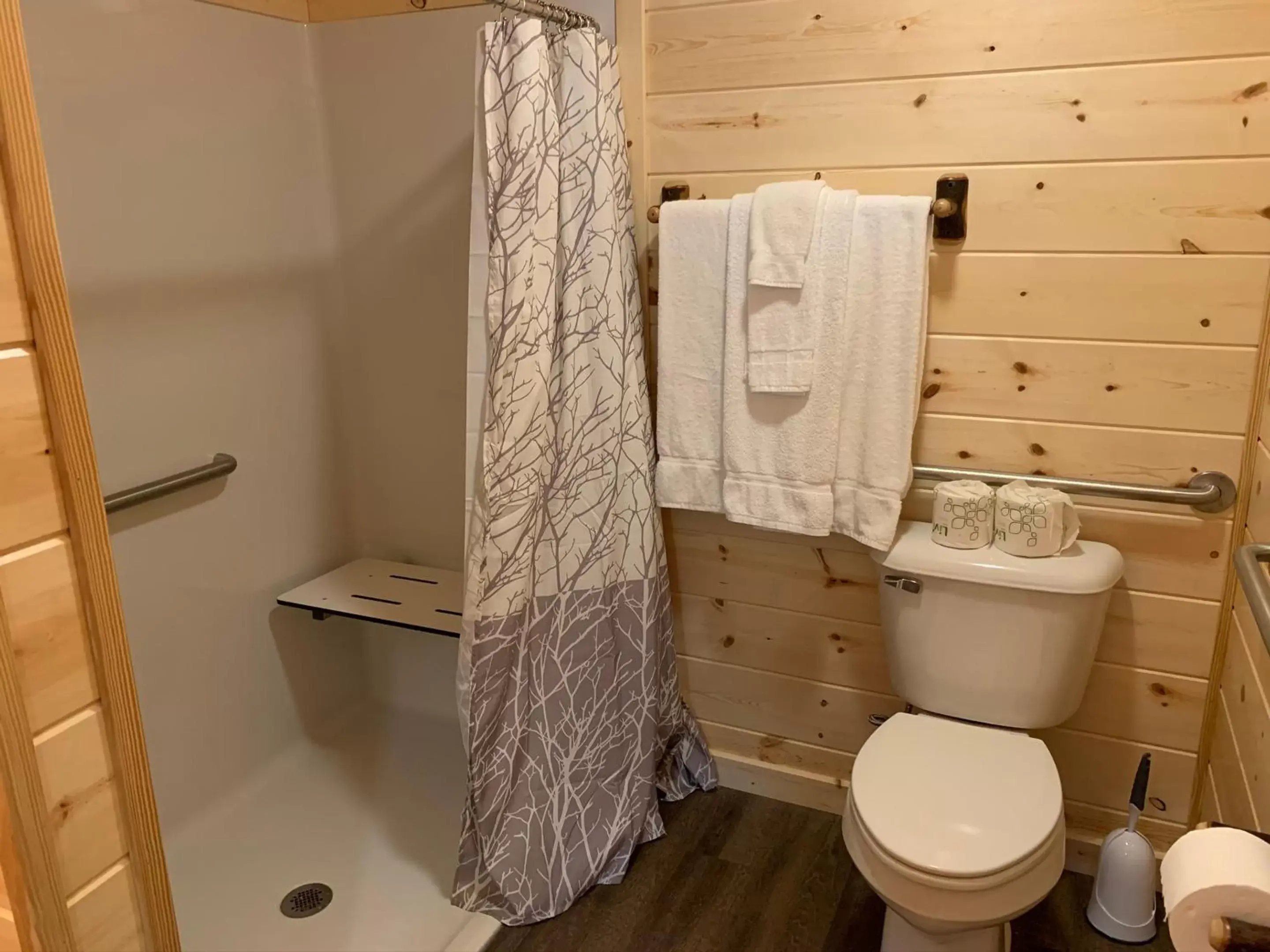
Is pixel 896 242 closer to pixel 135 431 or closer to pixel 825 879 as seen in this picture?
pixel 825 879

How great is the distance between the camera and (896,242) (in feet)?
5.58

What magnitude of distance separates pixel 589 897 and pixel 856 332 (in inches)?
50.1

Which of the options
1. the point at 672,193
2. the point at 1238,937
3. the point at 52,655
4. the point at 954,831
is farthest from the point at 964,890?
the point at 672,193

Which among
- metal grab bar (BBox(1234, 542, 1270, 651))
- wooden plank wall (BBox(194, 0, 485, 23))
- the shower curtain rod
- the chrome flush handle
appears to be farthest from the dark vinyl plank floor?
wooden plank wall (BBox(194, 0, 485, 23))

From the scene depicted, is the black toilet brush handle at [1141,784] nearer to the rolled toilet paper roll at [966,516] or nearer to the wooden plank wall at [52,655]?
the rolled toilet paper roll at [966,516]

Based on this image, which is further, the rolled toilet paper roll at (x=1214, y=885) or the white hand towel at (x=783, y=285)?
the white hand towel at (x=783, y=285)

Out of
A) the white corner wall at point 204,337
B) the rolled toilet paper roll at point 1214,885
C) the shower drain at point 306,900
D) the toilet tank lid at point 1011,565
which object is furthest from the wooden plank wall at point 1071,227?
the shower drain at point 306,900

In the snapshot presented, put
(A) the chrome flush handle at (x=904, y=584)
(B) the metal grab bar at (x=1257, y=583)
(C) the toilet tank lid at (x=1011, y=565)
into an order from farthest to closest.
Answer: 1. (A) the chrome flush handle at (x=904, y=584)
2. (C) the toilet tank lid at (x=1011, y=565)
3. (B) the metal grab bar at (x=1257, y=583)

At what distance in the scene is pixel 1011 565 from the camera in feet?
5.53

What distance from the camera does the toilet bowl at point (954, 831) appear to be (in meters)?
1.44

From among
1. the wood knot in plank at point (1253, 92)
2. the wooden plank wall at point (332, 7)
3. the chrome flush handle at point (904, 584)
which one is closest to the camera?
the wood knot in plank at point (1253, 92)

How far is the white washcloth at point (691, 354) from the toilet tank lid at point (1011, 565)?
40cm

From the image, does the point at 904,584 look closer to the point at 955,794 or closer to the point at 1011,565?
the point at 1011,565

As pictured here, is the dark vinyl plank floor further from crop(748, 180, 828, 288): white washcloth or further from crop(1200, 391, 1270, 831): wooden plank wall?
crop(748, 180, 828, 288): white washcloth
